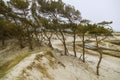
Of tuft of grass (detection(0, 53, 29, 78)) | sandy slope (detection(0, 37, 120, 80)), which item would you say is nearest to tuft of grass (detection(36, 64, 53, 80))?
sandy slope (detection(0, 37, 120, 80))

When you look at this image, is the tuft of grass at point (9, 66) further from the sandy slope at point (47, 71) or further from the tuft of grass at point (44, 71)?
the tuft of grass at point (44, 71)

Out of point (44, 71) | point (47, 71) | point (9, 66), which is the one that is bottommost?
point (47, 71)

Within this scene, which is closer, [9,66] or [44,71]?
[44,71]

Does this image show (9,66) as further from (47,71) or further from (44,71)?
(47,71)

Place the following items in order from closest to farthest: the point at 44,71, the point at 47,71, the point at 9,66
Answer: the point at 44,71, the point at 47,71, the point at 9,66

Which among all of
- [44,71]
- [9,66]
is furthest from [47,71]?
[9,66]

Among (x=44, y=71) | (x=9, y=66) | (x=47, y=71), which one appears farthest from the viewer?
(x=9, y=66)

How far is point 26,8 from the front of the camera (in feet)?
114

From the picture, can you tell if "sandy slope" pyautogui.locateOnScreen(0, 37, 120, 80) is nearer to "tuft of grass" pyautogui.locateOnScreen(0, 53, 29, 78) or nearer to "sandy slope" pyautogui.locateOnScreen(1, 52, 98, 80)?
"sandy slope" pyautogui.locateOnScreen(1, 52, 98, 80)

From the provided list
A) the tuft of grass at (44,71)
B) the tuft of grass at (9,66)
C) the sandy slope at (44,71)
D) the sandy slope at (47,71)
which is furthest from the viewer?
the tuft of grass at (44,71)

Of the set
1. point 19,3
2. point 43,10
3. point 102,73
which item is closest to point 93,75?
point 102,73

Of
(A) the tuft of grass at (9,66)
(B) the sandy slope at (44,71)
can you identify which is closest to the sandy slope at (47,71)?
(B) the sandy slope at (44,71)

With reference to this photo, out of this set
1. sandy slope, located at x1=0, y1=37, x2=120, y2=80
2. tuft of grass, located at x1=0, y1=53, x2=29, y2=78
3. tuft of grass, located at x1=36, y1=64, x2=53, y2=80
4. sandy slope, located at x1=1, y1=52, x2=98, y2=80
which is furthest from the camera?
tuft of grass, located at x1=36, y1=64, x2=53, y2=80

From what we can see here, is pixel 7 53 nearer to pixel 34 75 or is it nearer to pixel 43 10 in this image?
pixel 43 10
